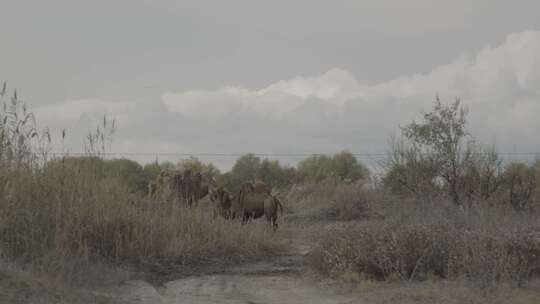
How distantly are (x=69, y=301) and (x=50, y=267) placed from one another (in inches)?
46.9

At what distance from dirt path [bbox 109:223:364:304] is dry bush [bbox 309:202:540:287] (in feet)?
1.95

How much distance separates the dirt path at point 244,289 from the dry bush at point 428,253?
23.3 inches

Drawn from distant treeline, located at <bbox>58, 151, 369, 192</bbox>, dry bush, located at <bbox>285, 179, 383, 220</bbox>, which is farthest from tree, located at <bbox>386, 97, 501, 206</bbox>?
distant treeline, located at <bbox>58, 151, 369, 192</bbox>

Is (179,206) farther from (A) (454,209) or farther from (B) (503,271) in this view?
(B) (503,271)

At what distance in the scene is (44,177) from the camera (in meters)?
9.72

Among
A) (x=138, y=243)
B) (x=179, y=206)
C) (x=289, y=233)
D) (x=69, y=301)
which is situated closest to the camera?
(x=69, y=301)

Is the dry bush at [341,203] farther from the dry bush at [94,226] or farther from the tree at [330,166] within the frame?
the tree at [330,166]

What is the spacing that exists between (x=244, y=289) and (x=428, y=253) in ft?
8.85

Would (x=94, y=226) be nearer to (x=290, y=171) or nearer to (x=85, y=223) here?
(x=85, y=223)

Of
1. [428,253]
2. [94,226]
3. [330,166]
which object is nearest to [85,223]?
[94,226]

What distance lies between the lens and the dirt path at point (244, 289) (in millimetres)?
8305

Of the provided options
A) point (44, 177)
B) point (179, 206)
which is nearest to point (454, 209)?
point (179, 206)

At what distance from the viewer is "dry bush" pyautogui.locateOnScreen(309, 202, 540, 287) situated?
29.5 ft

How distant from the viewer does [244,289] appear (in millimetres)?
9195
